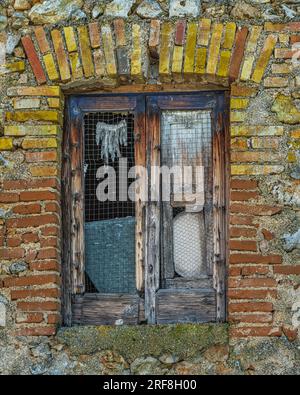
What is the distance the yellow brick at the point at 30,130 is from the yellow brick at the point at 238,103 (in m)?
1.09

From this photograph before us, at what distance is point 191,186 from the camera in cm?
575

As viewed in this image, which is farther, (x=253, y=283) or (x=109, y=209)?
(x=109, y=209)

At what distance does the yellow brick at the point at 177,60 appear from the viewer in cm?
561

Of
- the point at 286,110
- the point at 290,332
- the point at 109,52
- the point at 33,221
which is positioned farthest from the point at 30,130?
the point at 290,332

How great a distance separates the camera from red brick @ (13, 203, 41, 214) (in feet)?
18.4

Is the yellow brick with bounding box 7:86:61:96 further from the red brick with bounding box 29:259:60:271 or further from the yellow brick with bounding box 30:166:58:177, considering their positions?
the red brick with bounding box 29:259:60:271

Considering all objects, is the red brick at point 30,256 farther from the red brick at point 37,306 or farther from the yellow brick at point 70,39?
the yellow brick at point 70,39

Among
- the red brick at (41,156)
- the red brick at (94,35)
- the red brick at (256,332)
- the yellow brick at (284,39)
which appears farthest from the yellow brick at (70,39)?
the red brick at (256,332)

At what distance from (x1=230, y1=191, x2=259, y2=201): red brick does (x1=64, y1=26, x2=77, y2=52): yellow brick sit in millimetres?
1320

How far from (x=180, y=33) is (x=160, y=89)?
383mm

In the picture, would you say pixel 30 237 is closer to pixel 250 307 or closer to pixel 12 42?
pixel 12 42

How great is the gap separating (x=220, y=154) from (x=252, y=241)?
0.62 metres
